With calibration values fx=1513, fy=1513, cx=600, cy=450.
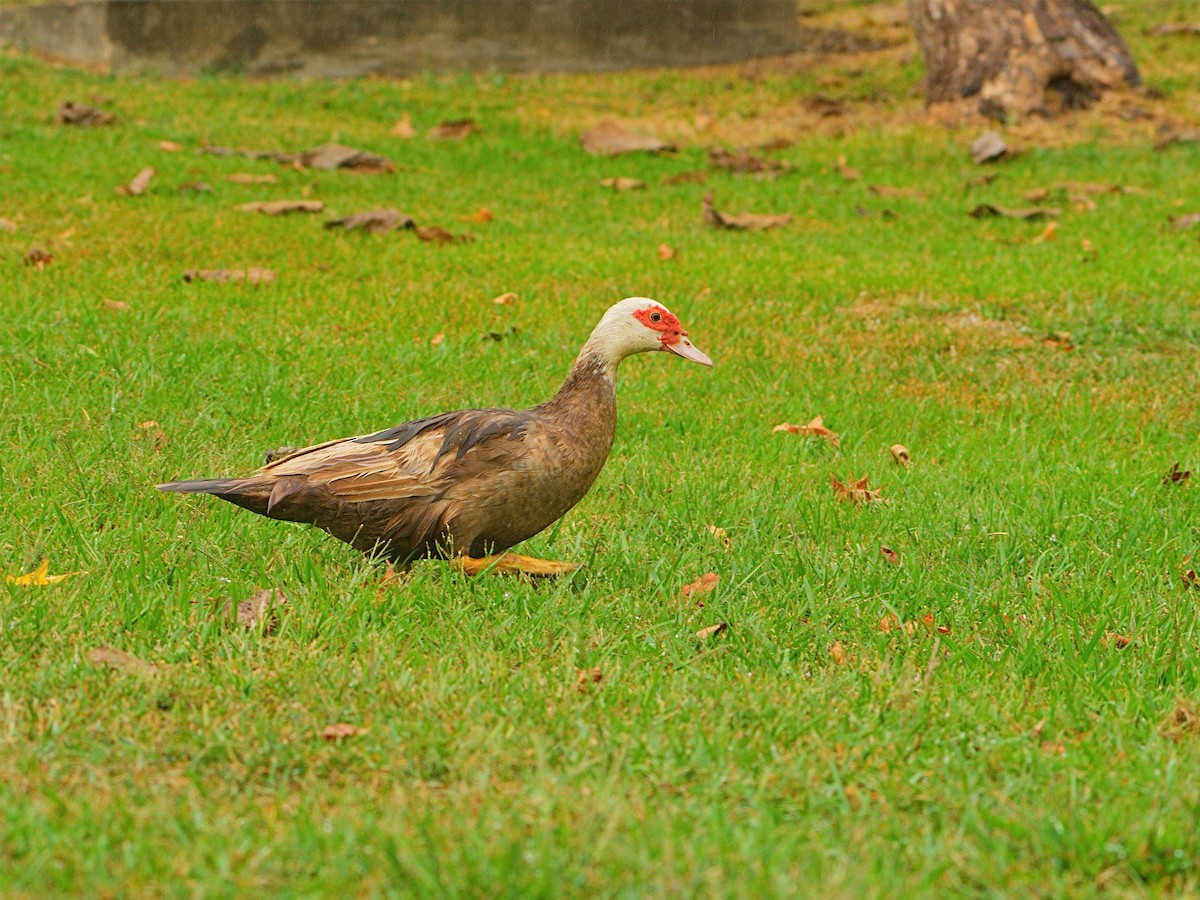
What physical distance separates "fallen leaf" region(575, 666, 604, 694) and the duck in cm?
79

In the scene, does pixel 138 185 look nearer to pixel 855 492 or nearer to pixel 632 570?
pixel 855 492

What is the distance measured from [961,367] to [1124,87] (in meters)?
8.40

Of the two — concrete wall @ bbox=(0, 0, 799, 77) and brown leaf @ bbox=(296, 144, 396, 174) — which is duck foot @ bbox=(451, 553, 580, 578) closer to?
brown leaf @ bbox=(296, 144, 396, 174)

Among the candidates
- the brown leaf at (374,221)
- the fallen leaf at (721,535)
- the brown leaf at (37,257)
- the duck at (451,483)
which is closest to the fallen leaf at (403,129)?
the brown leaf at (374,221)

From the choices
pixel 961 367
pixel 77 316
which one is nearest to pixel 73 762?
pixel 77 316

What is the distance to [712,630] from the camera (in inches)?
173

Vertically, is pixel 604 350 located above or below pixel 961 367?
above

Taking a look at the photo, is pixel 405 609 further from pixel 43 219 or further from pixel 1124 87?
pixel 1124 87

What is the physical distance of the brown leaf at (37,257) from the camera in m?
9.11

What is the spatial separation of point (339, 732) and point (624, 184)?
9.78 m

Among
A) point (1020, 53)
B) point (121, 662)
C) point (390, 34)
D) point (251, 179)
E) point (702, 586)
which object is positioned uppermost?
point (390, 34)

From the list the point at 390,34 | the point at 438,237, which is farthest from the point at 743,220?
the point at 390,34

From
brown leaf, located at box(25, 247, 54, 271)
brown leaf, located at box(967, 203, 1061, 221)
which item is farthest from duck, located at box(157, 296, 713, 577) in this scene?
brown leaf, located at box(967, 203, 1061, 221)

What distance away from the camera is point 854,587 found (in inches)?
194
